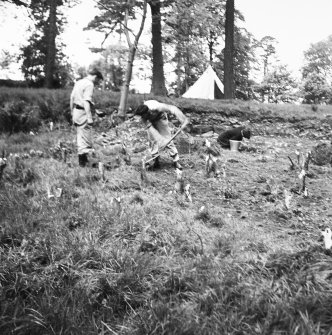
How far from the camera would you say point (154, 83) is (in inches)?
611

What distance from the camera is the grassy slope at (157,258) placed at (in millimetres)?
2478

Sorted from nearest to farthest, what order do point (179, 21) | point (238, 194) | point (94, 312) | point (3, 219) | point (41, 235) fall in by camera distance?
point (94, 312) < point (41, 235) < point (3, 219) < point (238, 194) < point (179, 21)

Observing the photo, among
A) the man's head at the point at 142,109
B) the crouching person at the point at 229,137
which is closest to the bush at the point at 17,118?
the man's head at the point at 142,109

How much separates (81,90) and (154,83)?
30.0ft

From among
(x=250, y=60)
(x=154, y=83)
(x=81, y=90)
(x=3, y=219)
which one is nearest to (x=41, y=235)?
(x=3, y=219)

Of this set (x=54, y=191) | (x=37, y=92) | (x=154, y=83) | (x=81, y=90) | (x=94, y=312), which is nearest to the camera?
(x=94, y=312)

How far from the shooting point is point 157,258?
11.1ft

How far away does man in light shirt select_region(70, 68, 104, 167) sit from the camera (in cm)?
673

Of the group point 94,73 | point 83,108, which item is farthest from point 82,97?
point 94,73

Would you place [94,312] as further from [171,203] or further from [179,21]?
[179,21]

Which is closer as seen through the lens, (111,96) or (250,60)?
(111,96)

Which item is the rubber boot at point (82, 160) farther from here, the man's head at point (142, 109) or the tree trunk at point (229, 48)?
the tree trunk at point (229, 48)

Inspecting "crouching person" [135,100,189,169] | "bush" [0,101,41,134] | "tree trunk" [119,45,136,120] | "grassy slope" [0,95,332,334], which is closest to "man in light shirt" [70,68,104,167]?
"grassy slope" [0,95,332,334]

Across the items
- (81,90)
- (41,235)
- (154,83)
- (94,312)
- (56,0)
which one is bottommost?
(94,312)
